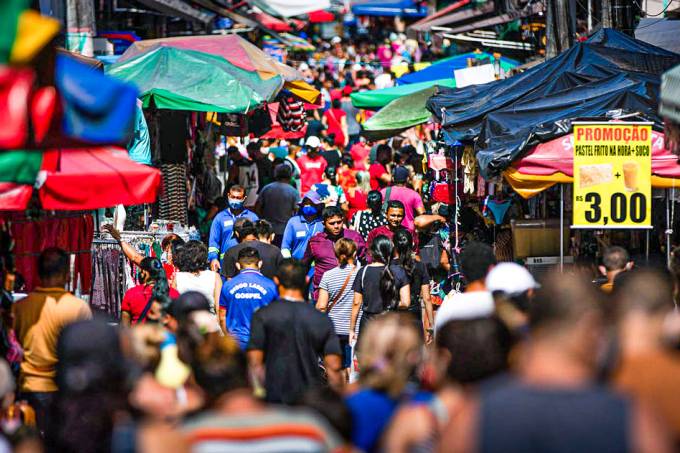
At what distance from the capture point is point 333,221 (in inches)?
488

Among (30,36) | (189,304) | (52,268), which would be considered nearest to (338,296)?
(52,268)

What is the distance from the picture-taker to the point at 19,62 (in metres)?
5.90

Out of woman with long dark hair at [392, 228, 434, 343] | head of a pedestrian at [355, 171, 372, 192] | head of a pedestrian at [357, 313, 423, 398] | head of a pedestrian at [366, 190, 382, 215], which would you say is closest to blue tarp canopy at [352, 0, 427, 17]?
head of a pedestrian at [355, 171, 372, 192]

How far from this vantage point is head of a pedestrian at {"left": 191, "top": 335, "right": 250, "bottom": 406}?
4.98 meters

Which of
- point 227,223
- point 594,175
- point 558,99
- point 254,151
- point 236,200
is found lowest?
point 227,223

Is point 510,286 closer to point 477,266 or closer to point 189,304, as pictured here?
point 477,266

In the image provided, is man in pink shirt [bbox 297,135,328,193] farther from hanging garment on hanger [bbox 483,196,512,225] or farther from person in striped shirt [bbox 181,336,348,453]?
person in striped shirt [bbox 181,336,348,453]

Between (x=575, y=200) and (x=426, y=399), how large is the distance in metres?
5.63

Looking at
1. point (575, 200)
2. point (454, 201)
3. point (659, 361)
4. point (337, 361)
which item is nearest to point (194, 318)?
point (337, 361)

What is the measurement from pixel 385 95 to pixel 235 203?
10.3 m

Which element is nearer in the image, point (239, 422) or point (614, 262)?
point (239, 422)

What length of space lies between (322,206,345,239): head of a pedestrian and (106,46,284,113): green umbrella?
3.18 m

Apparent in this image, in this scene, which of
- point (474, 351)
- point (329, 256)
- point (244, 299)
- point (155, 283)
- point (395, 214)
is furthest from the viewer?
point (329, 256)

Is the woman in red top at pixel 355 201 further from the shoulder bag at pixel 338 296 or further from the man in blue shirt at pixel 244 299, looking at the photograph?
the man in blue shirt at pixel 244 299
